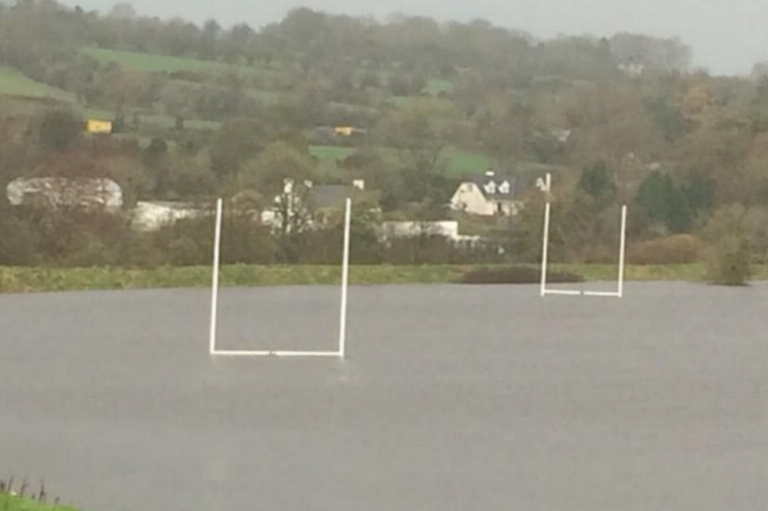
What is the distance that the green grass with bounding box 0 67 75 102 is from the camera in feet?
126

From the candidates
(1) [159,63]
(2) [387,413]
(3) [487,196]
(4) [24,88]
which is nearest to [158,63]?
(1) [159,63]

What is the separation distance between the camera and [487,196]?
3803 centimetres

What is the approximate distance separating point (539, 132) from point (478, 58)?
27.9 ft

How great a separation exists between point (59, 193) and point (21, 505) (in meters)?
22.4

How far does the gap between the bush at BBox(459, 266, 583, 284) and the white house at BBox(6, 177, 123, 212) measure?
6789 mm

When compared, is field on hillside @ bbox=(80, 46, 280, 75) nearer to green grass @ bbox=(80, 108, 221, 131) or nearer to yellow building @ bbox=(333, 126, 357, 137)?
green grass @ bbox=(80, 108, 221, 131)

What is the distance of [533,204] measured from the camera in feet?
113

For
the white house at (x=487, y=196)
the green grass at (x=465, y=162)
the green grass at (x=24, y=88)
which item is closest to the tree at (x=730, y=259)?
the white house at (x=487, y=196)

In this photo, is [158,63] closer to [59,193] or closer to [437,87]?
[437,87]

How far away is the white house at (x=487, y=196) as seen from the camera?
3659 centimetres

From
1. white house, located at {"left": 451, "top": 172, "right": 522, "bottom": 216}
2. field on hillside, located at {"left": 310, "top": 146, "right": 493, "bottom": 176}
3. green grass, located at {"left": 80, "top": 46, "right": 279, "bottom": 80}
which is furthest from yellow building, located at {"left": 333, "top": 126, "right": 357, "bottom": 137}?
green grass, located at {"left": 80, "top": 46, "right": 279, "bottom": 80}

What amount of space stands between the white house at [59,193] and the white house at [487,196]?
9556 millimetres

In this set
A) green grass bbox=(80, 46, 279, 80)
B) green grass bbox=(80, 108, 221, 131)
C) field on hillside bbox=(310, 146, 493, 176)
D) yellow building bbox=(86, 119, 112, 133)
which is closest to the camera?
yellow building bbox=(86, 119, 112, 133)

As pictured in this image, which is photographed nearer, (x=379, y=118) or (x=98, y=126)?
(x=98, y=126)
